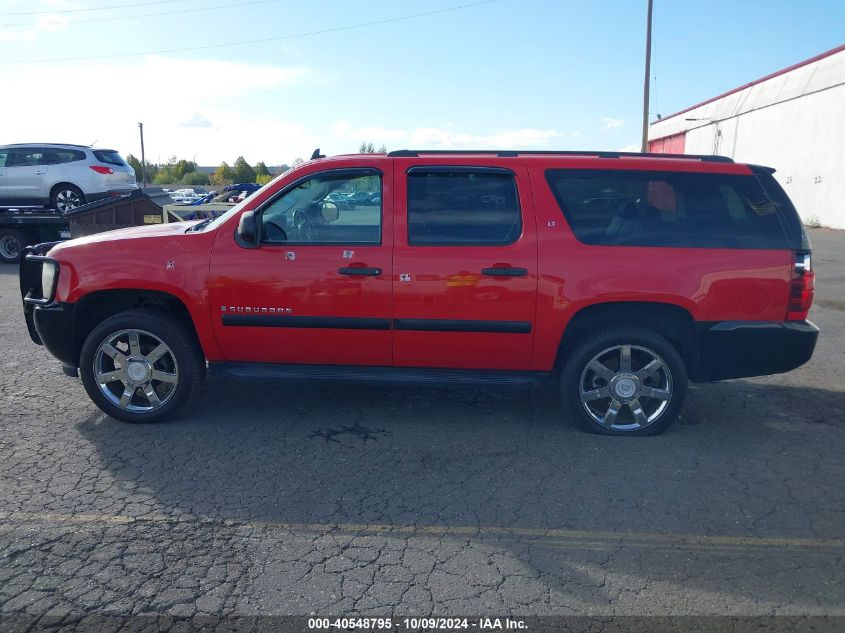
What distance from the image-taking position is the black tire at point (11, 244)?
15039 mm

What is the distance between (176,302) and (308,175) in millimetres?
1369

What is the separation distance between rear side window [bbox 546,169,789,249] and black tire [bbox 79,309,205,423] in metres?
2.82

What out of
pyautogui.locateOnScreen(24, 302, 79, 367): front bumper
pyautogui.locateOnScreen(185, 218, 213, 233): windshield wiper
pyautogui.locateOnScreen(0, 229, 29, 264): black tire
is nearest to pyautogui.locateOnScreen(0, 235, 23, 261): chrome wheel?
pyautogui.locateOnScreen(0, 229, 29, 264): black tire

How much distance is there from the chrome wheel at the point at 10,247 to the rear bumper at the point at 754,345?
14.5m

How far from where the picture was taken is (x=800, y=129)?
27781 mm

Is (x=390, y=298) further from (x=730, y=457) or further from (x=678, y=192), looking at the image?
(x=730, y=457)

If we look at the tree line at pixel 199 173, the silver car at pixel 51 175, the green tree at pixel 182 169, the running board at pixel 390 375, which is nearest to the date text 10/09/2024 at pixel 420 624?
the running board at pixel 390 375

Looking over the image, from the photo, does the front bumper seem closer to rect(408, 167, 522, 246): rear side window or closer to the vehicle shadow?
the vehicle shadow

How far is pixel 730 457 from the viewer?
4773 millimetres

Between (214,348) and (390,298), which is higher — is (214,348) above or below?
below

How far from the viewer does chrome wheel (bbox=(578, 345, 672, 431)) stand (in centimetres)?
503

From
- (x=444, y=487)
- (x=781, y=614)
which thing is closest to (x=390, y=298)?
(x=444, y=487)

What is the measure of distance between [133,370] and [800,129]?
2889cm

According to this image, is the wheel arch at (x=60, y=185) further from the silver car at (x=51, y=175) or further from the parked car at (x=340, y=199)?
the parked car at (x=340, y=199)
